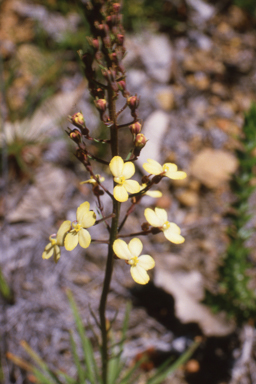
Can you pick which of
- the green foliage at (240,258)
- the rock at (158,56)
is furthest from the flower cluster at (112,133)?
the rock at (158,56)

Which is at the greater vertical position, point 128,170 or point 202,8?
point 202,8

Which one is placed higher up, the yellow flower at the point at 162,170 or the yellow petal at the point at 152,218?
the yellow flower at the point at 162,170

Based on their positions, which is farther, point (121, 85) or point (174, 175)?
point (174, 175)

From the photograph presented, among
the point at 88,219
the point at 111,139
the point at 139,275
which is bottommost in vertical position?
the point at 139,275

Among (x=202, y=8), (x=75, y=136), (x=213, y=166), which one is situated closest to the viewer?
(x=75, y=136)

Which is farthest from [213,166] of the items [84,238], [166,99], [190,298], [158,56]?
[84,238]

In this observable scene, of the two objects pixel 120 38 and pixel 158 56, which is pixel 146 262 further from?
pixel 158 56

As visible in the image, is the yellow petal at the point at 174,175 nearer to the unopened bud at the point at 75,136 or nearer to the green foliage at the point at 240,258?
the unopened bud at the point at 75,136

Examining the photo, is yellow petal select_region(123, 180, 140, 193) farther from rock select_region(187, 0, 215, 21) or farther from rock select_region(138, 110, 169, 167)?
rock select_region(187, 0, 215, 21)
